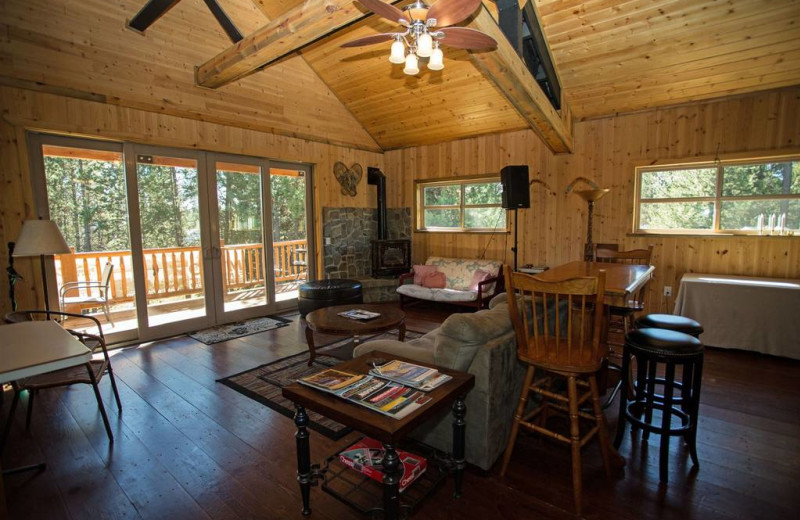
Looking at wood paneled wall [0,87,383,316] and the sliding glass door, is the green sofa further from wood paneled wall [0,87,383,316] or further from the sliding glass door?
wood paneled wall [0,87,383,316]

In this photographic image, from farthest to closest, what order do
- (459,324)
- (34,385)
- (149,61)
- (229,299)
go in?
(229,299) < (149,61) < (34,385) < (459,324)

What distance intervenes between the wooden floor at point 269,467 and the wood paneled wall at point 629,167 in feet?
5.46

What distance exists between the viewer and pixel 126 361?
12.6ft

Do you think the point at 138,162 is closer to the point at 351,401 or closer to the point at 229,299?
the point at 229,299

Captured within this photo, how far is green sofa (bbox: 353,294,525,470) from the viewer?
1.99m

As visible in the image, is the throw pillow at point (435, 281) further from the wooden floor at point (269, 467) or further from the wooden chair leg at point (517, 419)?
the wooden chair leg at point (517, 419)

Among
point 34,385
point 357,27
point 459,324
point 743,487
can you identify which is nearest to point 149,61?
point 357,27

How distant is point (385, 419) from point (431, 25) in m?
2.28

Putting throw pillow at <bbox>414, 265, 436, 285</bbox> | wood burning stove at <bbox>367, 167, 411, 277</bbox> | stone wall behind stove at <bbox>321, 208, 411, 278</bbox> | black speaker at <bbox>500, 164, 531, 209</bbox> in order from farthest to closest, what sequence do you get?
wood burning stove at <bbox>367, 167, 411, 277</bbox>, stone wall behind stove at <bbox>321, 208, 411, 278</bbox>, throw pillow at <bbox>414, 265, 436, 285</bbox>, black speaker at <bbox>500, 164, 531, 209</bbox>

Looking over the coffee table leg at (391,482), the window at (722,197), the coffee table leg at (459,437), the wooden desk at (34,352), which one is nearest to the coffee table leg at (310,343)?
the wooden desk at (34,352)

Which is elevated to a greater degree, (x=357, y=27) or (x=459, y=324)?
(x=357, y=27)

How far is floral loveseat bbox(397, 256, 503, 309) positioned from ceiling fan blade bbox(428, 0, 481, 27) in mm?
Answer: 3349

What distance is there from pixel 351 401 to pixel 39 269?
3840 millimetres

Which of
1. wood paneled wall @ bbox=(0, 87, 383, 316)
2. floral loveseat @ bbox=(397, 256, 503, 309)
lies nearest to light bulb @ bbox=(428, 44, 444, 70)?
floral loveseat @ bbox=(397, 256, 503, 309)
